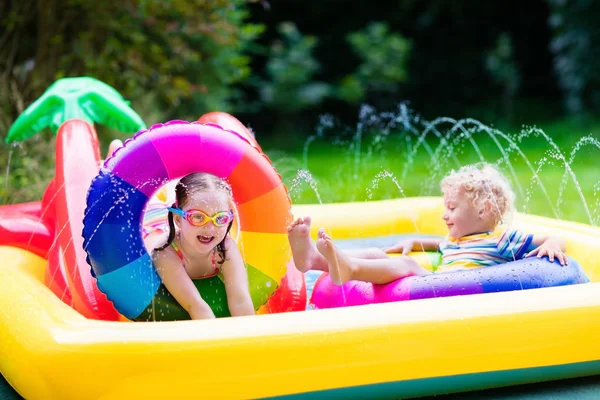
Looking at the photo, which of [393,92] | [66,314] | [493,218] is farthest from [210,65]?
[66,314]

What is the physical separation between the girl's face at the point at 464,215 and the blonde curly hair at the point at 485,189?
0.02m

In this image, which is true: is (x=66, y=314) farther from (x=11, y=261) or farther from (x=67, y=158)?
(x=67, y=158)

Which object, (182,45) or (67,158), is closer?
(67,158)

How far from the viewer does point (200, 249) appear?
3.17 m

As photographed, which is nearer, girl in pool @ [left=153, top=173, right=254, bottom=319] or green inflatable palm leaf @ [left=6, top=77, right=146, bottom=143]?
girl in pool @ [left=153, top=173, right=254, bottom=319]

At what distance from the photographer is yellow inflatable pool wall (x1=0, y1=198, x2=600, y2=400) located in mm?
2643

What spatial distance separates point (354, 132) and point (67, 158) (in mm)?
8297

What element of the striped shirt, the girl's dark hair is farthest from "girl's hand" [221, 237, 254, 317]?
the striped shirt

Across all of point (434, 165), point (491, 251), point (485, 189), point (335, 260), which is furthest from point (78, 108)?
point (434, 165)

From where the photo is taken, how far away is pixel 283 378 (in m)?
2.73

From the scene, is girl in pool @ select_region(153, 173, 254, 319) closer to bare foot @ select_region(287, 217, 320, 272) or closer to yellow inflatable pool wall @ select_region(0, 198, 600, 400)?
bare foot @ select_region(287, 217, 320, 272)

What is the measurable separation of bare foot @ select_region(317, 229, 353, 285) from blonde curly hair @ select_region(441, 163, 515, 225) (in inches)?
33.5

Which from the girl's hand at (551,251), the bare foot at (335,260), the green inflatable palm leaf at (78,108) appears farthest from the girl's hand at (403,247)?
the green inflatable palm leaf at (78,108)

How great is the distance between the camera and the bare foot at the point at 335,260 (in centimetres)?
319
